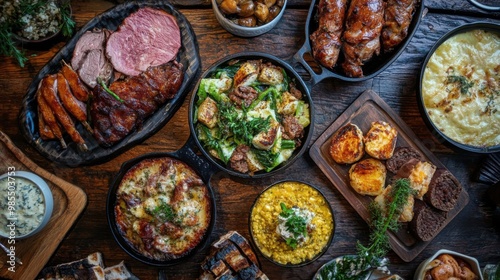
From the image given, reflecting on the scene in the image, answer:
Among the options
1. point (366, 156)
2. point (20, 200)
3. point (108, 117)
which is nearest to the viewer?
point (20, 200)

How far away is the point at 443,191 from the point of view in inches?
147

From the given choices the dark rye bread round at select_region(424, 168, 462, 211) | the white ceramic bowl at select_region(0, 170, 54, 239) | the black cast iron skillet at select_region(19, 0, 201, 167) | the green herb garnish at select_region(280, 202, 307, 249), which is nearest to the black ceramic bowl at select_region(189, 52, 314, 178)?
the black cast iron skillet at select_region(19, 0, 201, 167)

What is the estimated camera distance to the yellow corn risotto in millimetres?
3656

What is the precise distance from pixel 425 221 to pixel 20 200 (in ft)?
10.2

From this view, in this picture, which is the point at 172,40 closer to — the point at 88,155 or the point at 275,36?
the point at 275,36

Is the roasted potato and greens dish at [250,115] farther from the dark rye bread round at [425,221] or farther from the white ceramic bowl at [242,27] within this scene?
the dark rye bread round at [425,221]

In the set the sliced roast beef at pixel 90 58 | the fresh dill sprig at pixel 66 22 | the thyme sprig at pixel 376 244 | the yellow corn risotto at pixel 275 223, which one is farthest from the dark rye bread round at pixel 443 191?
the fresh dill sprig at pixel 66 22

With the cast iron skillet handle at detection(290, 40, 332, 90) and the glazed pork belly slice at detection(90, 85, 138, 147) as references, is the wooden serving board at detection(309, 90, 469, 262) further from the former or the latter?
the glazed pork belly slice at detection(90, 85, 138, 147)

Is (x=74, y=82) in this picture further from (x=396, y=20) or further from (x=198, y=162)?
(x=396, y=20)

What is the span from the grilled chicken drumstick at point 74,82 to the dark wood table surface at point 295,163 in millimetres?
325

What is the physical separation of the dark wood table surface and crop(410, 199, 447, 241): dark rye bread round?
0.78 ft

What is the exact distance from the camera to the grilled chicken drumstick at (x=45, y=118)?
3555 mm

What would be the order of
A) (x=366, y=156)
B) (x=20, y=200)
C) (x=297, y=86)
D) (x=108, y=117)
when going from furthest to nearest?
1. (x=366, y=156)
2. (x=297, y=86)
3. (x=108, y=117)
4. (x=20, y=200)

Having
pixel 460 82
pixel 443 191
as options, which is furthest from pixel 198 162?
pixel 460 82
